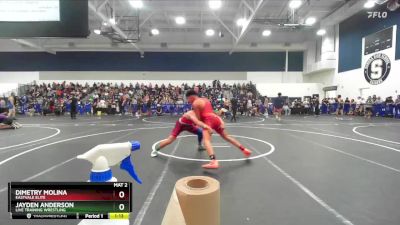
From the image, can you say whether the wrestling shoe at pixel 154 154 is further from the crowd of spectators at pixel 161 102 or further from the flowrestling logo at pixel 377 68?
the flowrestling logo at pixel 377 68

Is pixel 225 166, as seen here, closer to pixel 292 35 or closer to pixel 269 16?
pixel 269 16

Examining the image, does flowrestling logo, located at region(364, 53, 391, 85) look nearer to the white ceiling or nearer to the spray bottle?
the white ceiling

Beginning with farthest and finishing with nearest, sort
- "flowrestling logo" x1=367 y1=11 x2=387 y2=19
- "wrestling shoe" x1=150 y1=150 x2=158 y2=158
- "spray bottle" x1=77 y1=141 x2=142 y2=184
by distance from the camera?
"flowrestling logo" x1=367 y1=11 x2=387 y2=19
"wrestling shoe" x1=150 y1=150 x2=158 y2=158
"spray bottle" x1=77 y1=141 x2=142 y2=184

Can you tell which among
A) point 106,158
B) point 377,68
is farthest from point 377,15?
point 106,158

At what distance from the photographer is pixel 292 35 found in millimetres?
28469

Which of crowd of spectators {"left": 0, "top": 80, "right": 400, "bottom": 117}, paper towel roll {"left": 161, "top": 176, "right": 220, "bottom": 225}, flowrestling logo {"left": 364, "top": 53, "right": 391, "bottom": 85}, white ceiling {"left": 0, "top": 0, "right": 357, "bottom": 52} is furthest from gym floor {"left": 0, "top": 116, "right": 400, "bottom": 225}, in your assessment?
white ceiling {"left": 0, "top": 0, "right": 357, "bottom": 52}

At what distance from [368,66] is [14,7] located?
23198 millimetres

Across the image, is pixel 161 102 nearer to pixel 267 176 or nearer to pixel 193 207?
pixel 267 176

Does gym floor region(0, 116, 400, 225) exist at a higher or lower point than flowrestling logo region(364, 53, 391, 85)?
lower

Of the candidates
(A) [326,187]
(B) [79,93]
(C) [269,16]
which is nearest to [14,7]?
(A) [326,187]

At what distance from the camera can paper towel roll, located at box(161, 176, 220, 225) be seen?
3.80ft
